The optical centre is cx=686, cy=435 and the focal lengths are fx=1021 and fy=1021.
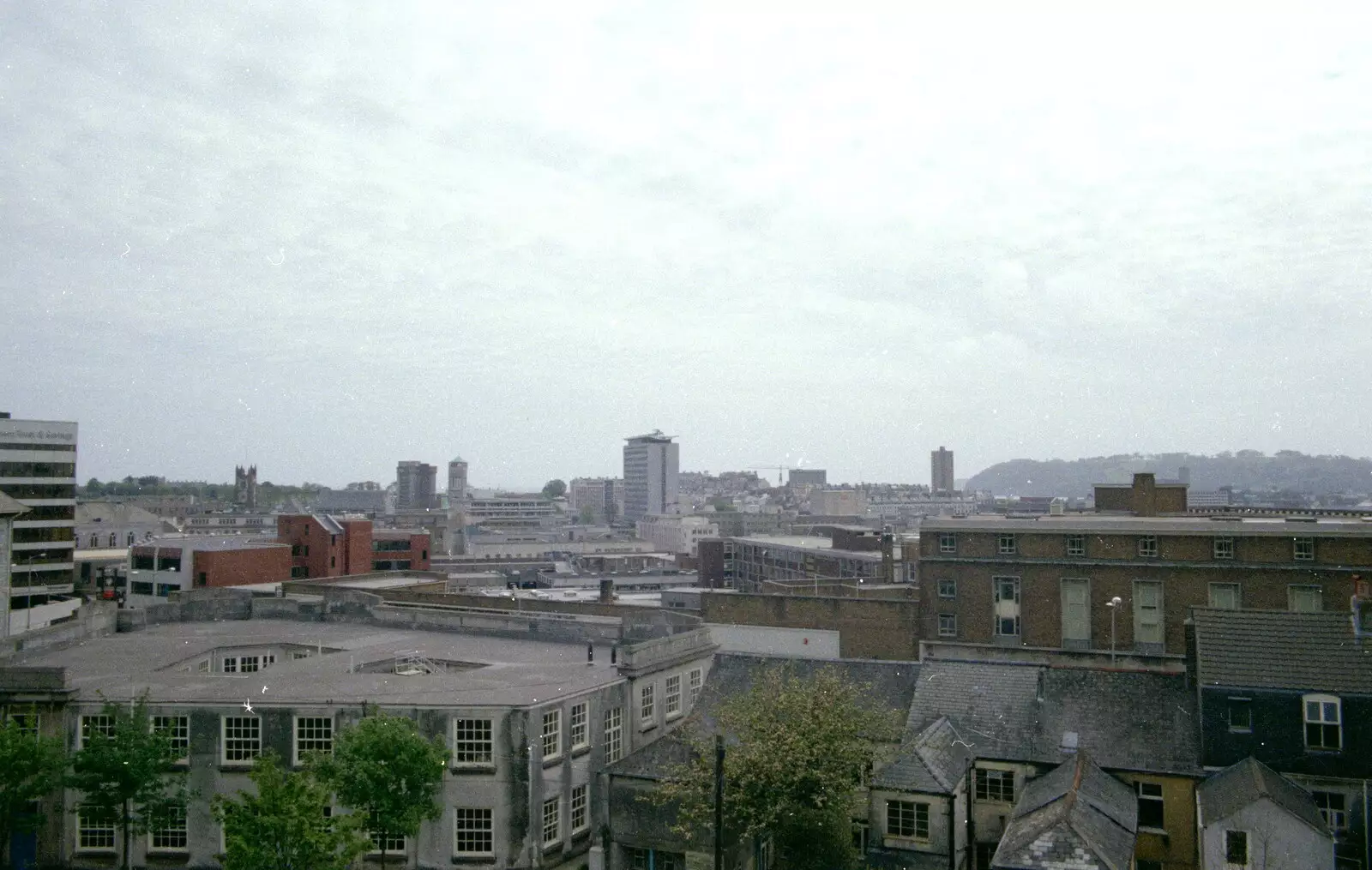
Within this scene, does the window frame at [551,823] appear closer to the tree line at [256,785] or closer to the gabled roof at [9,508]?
the tree line at [256,785]

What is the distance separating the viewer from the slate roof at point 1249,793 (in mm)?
28047

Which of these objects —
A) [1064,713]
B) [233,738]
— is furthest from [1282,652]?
[233,738]

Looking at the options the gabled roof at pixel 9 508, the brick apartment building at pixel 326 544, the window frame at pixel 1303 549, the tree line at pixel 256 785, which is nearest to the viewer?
the tree line at pixel 256 785

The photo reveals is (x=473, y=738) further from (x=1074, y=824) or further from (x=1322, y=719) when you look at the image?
(x=1322, y=719)

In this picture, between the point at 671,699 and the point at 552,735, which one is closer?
the point at 552,735

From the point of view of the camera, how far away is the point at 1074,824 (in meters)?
27.0

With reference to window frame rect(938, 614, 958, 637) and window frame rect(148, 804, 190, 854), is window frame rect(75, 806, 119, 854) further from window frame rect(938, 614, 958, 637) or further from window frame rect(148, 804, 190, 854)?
window frame rect(938, 614, 958, 637)

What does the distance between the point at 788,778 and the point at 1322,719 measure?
16.1 meters

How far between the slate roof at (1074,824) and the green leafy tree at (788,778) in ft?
15.0

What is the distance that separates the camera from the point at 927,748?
32.3m

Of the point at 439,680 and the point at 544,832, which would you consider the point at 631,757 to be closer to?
the point at 544,832

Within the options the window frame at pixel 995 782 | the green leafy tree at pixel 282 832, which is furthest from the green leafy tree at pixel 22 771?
the window frame at pixel 995 782

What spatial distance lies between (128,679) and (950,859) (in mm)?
28378

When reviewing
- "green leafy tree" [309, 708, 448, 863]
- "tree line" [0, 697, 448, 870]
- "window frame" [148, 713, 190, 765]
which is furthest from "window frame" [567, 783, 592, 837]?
"window frame" [148, 713, 190, 765]
